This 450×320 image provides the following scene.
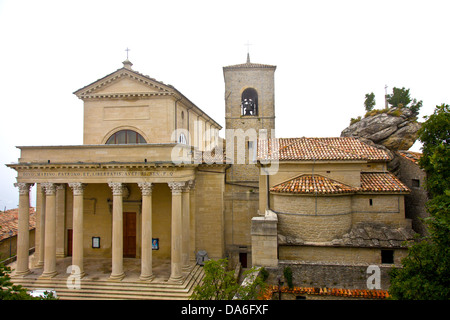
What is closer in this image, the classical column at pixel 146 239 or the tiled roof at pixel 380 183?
the tiled roof at pixel 380 183

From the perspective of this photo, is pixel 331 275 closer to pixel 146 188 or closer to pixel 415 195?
pixel 415 195

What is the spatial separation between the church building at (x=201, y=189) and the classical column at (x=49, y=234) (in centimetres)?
6

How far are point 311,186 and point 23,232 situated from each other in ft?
56.3

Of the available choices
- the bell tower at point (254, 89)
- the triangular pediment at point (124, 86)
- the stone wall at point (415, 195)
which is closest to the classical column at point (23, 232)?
the triangular pediment at point (124, 86)

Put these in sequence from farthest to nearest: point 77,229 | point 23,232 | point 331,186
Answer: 1. point 23,232
2. point 77,229
3. point 331,186

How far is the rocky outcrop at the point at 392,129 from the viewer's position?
2120 cm

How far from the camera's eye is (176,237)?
1549cm

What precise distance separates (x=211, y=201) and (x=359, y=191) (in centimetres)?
1005

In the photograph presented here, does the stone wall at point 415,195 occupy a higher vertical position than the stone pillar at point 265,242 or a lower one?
higher

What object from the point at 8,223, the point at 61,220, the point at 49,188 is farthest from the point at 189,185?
the point at 8,223

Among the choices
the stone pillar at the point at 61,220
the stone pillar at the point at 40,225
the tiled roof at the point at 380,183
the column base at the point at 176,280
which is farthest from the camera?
the stone pillar at the point at 61,220

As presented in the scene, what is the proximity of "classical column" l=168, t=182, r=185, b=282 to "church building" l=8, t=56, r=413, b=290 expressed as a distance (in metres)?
0.06

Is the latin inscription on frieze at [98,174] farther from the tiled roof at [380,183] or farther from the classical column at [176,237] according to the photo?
the tiled roof at [380,183]
